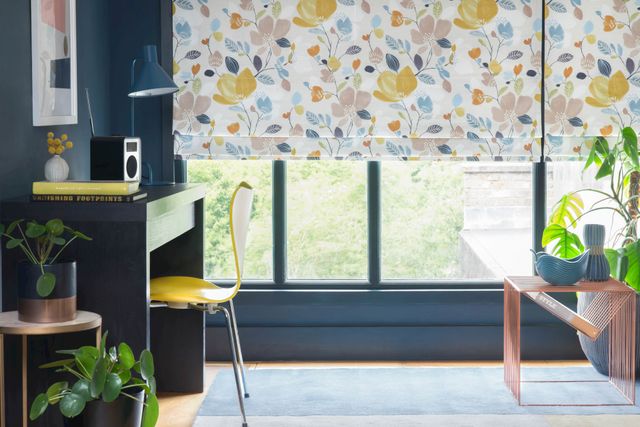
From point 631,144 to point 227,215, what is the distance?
2036mm

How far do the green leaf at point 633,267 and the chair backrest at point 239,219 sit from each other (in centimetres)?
179

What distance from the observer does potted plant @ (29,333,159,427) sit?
2.66 metres

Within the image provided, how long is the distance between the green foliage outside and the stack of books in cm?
170

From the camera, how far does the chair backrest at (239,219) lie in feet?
12.1

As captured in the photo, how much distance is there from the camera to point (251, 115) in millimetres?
4711

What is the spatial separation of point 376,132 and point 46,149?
170 centimetres

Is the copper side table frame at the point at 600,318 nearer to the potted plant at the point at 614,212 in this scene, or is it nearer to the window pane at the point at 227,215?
the potted plant at the point at 614,212

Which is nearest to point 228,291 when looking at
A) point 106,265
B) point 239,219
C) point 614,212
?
point 239,219

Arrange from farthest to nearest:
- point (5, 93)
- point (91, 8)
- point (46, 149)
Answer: point (91, 8) < point (46, 149) < point (5, 93)

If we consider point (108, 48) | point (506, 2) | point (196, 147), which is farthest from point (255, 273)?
point (506, 2)

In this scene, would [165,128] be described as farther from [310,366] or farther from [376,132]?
[310,366]

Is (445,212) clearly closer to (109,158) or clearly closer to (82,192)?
(109,158)

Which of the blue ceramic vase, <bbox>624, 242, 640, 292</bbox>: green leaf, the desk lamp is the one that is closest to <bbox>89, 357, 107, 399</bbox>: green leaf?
the desk lamp

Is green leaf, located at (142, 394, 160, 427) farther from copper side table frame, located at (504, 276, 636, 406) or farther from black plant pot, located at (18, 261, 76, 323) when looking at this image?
copper side table frame, located at (504, 276, 636, 406)
